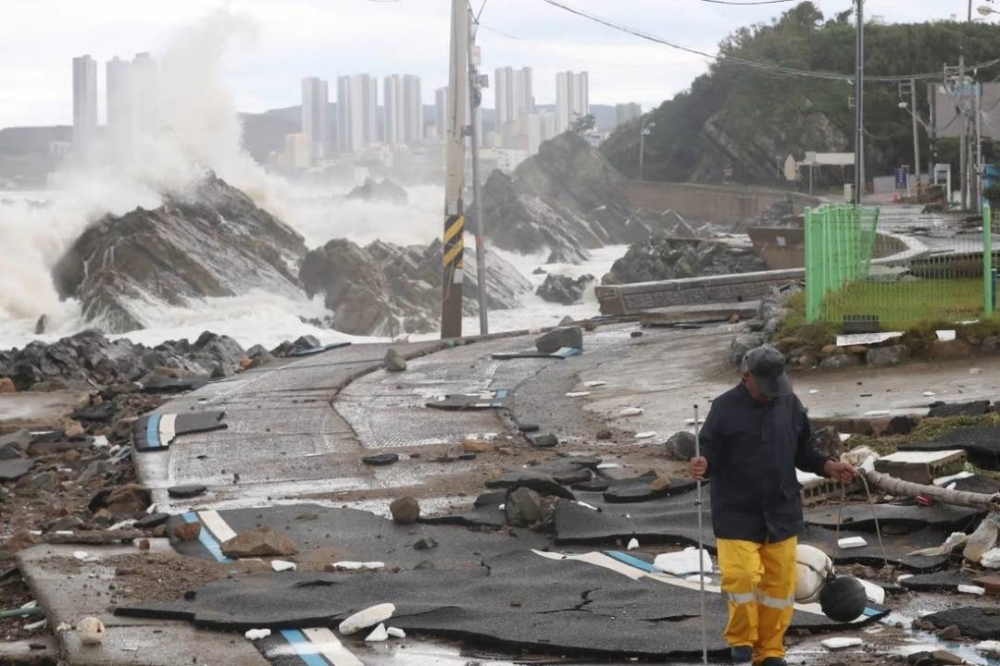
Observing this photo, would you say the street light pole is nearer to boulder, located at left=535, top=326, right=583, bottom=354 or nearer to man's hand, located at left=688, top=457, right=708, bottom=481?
boulder, located at left=535, top=326, right=583, bottom=354

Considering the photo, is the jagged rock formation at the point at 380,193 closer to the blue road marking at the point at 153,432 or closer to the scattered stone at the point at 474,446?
the blue road marking at the point at 153,432

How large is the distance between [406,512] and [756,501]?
4786 mm

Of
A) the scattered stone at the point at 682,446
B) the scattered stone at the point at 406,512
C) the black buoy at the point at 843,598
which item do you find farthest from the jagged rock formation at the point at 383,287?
the black buoy at the point at 843,598

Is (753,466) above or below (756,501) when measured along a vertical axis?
above

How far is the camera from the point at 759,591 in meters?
6.90

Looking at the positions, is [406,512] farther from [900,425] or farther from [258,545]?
[900,425]

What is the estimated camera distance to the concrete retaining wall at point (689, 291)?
29047mm

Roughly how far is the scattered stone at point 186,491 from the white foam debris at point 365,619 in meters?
5.11

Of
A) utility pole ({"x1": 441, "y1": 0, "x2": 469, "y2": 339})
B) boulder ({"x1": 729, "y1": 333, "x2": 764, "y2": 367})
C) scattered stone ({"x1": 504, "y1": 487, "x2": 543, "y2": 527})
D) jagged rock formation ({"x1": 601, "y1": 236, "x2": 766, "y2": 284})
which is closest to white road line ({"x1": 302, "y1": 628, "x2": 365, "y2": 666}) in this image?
scattered stone ({"x1": 504, "y1": 487, "x2": 543, "y2": 527})

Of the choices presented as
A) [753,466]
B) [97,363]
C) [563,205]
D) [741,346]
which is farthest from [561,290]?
[563,205]

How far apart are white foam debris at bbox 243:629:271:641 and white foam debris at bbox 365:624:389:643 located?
528 mm

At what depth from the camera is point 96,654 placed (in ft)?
25.1

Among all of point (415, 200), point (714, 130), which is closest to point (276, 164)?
point (415, 200)

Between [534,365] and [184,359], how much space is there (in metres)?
7.76
